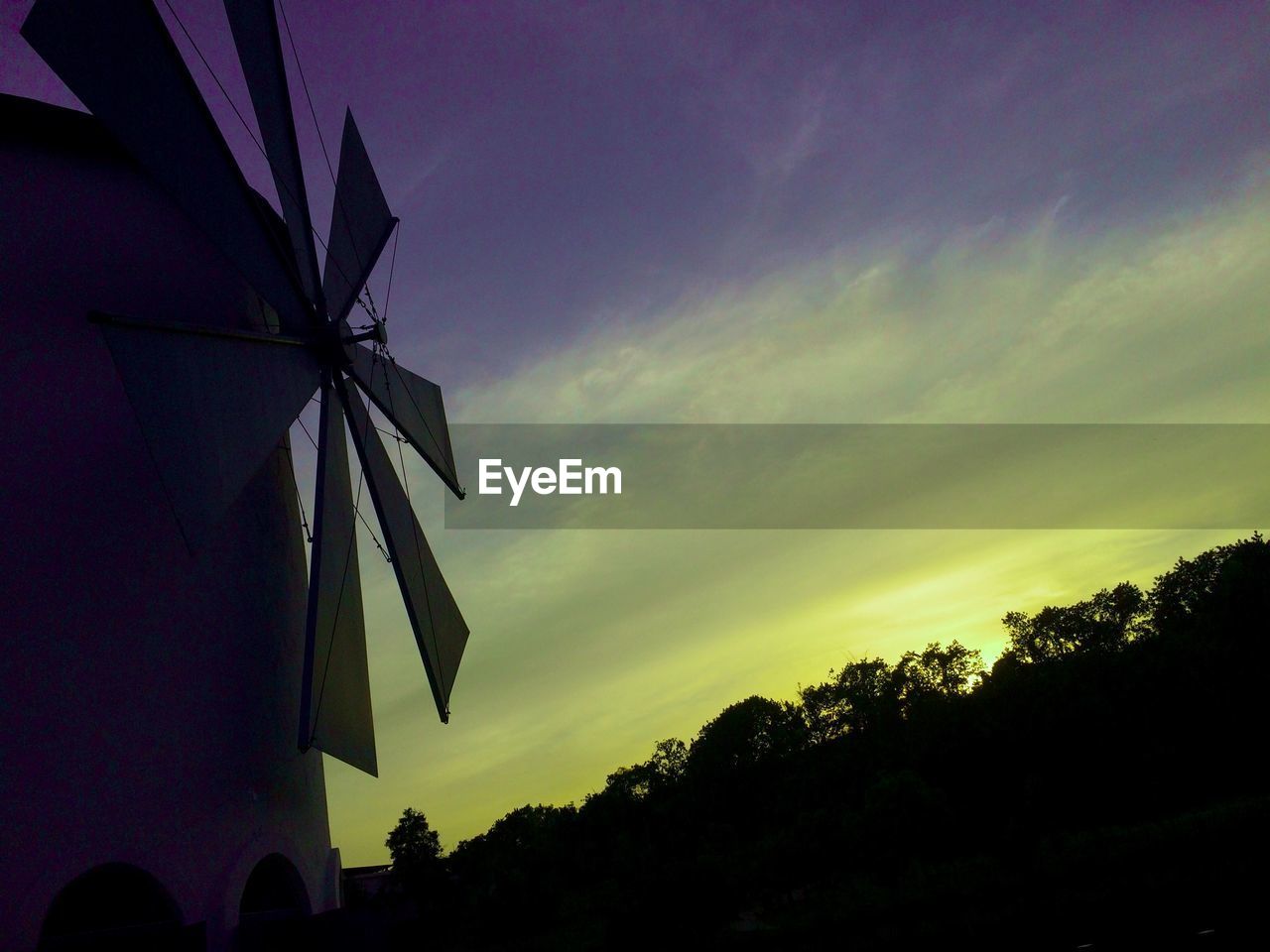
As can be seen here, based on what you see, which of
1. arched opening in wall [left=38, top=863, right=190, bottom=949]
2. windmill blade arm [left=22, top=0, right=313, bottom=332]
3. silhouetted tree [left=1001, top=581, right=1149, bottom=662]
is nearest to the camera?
windmill blade arm [left=22, top=0, right=313, bottom=332]

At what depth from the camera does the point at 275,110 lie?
13828 mm

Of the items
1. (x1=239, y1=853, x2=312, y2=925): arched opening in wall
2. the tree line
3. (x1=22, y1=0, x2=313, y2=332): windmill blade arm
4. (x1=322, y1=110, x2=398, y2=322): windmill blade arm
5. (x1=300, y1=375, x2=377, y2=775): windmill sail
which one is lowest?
the tree line

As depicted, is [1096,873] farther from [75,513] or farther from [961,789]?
[75,513]

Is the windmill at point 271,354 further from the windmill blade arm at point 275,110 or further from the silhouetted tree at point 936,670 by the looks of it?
the silhouetted tree at point 936,670

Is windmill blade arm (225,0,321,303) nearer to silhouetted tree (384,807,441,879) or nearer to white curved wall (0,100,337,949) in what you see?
white curved wall (0,100,337,949)

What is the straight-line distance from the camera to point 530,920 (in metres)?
39.0

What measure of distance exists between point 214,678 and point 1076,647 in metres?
75.9

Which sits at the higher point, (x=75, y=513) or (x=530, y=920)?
(x=75, y=513)

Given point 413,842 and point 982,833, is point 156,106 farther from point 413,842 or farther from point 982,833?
point 413,842

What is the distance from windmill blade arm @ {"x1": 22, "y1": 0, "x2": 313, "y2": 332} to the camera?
9.59 meters

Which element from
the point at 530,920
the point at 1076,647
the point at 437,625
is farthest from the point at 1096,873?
the point at 1076,647

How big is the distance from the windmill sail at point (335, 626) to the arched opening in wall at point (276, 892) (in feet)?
6.56

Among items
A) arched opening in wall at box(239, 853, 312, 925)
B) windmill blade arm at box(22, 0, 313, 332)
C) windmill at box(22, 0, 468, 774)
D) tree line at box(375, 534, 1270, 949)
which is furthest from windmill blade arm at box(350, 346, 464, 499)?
A: tree line at box(375, 534, 1270, 949)

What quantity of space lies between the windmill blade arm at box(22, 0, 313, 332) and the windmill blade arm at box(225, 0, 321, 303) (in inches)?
45.9
